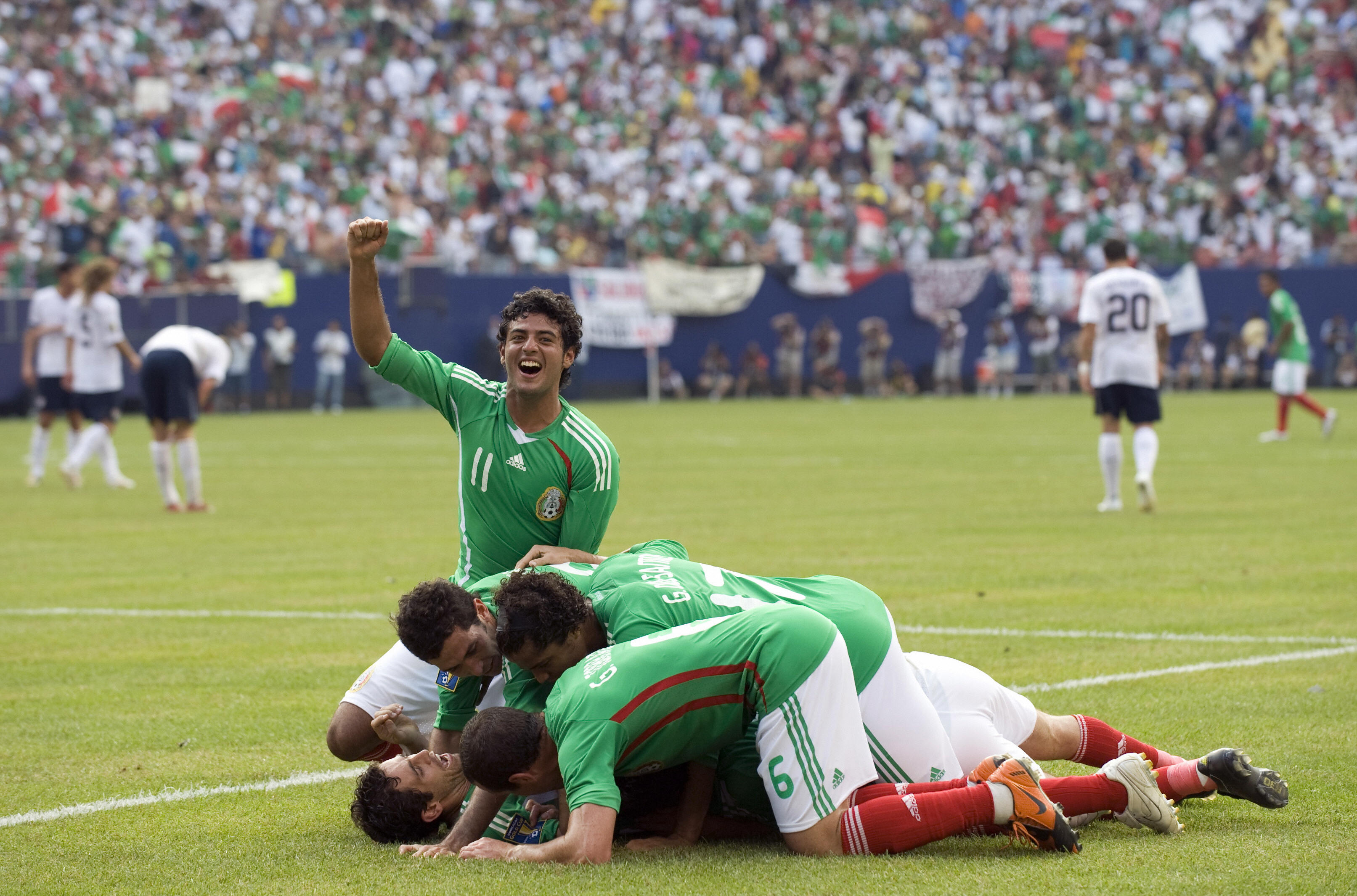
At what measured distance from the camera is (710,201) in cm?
3844

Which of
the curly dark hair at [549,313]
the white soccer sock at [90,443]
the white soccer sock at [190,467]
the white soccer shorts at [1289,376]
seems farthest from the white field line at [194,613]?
the white soccer shorts at [1289,376]

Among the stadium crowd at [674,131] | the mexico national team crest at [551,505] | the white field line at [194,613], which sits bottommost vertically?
the white field line at [194,613]

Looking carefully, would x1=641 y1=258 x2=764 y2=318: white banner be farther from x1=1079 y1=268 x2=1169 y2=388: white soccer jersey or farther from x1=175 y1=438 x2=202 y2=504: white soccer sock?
x1=1079 y1=268 x2=1169 y2=388: white soccer jersey

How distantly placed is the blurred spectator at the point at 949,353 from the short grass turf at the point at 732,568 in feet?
52.2

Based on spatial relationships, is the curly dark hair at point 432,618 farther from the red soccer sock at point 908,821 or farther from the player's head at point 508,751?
the red soccer sock at point 908,821

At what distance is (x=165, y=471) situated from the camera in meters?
15.9

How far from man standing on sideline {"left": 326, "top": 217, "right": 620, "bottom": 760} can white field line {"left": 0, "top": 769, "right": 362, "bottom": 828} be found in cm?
17

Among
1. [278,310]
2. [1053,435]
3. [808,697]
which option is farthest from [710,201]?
[808,697]

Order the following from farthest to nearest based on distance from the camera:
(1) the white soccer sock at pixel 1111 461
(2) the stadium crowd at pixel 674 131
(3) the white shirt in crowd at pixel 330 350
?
1. (2) the stadium crowd at pixel 674 131
2. (3) the white shirt in crowd at pixel 330 350
3. (1) the white soccer sock at pixel 1111 461

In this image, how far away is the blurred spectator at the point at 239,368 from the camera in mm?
31500

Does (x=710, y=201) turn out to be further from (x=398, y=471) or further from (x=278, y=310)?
(x=398, y=471)

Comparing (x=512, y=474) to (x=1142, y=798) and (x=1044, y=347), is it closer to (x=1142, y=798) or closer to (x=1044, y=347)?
(x=1142, y=798)

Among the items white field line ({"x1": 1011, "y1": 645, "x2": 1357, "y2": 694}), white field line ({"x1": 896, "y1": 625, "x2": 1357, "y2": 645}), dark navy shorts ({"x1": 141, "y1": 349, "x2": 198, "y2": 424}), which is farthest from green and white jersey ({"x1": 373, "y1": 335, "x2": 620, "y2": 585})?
dark navy shorts ({"x1": 141, "y1": 349, "x2": 198, "y2": 424})

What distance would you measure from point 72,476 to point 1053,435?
1398cm
